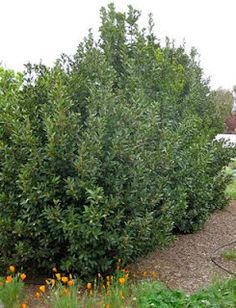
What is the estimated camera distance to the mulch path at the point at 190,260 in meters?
3.43

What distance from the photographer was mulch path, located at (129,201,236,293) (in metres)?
3.43

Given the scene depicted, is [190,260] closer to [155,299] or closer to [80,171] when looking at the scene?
[155,299]

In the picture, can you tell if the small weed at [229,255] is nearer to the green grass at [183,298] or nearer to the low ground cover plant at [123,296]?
the low ground cover plant at [123,296]

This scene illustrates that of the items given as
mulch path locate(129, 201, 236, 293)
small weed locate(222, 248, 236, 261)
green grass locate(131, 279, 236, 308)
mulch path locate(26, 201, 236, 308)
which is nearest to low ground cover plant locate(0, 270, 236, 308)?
green grass locate(131, 279, 236, 308)

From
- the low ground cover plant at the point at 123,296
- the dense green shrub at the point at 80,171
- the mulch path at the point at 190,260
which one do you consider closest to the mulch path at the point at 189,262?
the mulch path at the point at 190,260

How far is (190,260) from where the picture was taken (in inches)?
155

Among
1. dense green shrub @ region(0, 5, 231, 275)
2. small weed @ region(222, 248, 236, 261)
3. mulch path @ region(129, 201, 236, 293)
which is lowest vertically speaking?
small weed @ region(222, 248, 236, 261)

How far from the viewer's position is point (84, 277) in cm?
321

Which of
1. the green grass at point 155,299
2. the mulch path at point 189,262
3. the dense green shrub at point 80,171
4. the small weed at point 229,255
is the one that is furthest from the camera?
the small weed at point 229,255

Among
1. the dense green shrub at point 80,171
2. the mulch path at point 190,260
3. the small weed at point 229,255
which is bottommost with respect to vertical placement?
the small weed at point 229,255

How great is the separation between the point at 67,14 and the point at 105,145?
138 inches

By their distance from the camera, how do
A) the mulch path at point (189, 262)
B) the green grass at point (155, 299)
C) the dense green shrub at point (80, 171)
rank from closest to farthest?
the green grass at point (155, 299) → the dense green shrub at point (80, 171) → the mulch path at point (189, 262)

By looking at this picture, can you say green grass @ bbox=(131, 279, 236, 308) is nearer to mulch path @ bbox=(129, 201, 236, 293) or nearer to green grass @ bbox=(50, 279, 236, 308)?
green grass @ bbox=(50, 279, 236, 308)

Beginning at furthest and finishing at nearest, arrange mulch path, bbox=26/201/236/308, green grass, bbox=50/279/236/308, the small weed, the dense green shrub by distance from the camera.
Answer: the small weed, mulch path, bbox=26/201/236/308, the dense green shrub, green grass, bbox=50/279/236/308
